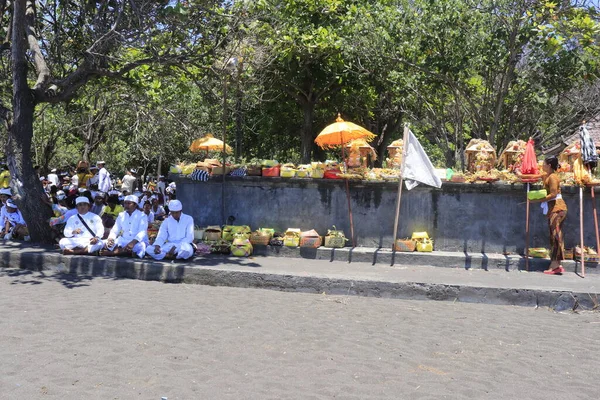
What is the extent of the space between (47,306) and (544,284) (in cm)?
669

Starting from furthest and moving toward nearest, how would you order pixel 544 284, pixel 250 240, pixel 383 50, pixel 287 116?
pixel 287 116 → pixel 383 50 → pixel 250 240 → pixel 544 284

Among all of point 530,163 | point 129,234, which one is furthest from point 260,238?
point 530,163

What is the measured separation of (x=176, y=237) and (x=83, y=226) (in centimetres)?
162

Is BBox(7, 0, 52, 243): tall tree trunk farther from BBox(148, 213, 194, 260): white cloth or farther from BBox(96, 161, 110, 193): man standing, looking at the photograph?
BBox(96, 161, 110, 193): man standing

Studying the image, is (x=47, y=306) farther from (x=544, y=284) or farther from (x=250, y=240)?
(x=544, y=284)

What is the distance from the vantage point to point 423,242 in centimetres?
981

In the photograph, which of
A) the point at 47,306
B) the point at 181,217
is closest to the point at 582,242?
the point at 181,217

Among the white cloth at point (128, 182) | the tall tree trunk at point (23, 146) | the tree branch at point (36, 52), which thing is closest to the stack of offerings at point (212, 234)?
the tall tree trunk at point (23, 146)

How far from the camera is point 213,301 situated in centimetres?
743

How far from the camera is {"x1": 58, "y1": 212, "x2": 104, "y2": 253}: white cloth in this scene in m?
9.35

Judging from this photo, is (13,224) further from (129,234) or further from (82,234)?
(129,234)

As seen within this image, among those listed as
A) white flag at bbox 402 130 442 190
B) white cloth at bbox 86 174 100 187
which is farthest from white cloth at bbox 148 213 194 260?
white cloth at bbox 86 174 100 187

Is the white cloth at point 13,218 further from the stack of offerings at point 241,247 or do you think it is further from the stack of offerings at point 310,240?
the stack of offerings at point 310,240

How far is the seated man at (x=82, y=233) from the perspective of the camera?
934cm
